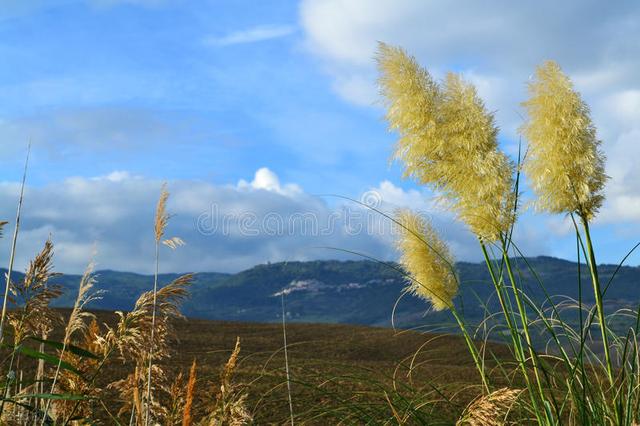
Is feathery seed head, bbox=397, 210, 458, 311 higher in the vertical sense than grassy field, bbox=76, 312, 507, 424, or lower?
higher

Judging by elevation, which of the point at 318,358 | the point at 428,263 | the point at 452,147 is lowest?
the point at 318,358

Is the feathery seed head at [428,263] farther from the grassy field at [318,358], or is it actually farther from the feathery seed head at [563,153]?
the grassy field at [318,358]

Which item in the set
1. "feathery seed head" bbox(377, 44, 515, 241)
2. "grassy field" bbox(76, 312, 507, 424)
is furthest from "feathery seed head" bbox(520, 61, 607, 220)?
"grassy field" bbox(76, 312, 507, 424)

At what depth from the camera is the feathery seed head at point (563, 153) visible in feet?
14.0

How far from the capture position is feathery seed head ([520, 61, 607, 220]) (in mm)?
4273

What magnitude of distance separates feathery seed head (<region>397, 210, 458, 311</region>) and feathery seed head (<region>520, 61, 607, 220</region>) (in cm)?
70

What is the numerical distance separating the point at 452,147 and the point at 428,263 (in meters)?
0.78

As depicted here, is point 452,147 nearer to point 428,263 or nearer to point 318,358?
point 428,263

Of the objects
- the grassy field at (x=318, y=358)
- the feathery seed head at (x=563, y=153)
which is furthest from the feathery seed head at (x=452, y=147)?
the grassy field at (x=318, y=358)

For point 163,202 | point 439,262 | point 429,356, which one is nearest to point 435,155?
point 439,262

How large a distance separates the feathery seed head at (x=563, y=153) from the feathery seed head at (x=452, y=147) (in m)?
0.33

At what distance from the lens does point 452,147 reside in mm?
4074

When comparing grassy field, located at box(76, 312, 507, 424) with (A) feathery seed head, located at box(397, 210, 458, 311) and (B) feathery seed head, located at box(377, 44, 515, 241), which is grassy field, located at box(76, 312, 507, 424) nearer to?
(A) feathery seed head, located at box(397, 210, 458, 311)

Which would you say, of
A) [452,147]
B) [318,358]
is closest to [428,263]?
[452,147]
